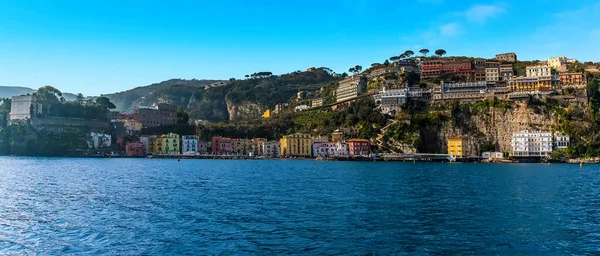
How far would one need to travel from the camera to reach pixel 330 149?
103 m

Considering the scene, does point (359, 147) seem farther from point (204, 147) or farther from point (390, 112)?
point (204, 147)

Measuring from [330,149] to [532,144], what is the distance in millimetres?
38614

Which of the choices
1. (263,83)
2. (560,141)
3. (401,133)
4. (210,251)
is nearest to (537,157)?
(560,141)

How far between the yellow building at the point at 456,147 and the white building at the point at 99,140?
77.8 m

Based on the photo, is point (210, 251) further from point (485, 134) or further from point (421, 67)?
point (421, 67)

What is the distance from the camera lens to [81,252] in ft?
54.4

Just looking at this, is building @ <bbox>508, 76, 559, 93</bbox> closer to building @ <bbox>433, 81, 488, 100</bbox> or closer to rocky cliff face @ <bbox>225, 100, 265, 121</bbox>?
building @ <bbox>433, 81, 488, 100</bbox>

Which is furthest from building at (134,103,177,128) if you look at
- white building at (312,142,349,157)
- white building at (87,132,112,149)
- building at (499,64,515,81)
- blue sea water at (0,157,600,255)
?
blue sea water at (0,157,600,255)

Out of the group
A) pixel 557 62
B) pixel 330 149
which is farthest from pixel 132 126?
pixel 557 62

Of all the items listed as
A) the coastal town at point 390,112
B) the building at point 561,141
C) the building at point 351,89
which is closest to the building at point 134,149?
the coastal town at point 390,112

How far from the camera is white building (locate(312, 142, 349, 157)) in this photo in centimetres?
9988

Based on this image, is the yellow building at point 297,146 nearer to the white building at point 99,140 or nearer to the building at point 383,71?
the building at point 383,71

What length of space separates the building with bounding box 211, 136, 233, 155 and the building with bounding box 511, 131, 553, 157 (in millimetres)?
60176

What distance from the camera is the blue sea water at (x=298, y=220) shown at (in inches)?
682
